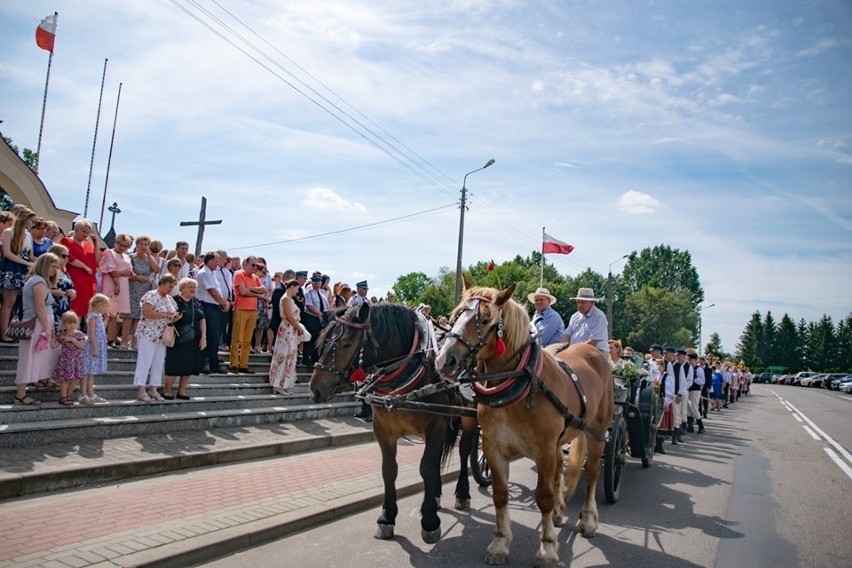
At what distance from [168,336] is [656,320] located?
7571cm

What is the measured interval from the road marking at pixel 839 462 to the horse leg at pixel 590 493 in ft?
20.6

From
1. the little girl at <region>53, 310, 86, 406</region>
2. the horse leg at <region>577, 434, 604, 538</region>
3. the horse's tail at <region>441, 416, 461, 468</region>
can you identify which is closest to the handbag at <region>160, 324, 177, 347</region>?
the little girl at <region>53, 310, 86, 406</region>

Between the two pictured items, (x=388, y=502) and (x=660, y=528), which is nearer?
(x=388, y=502)

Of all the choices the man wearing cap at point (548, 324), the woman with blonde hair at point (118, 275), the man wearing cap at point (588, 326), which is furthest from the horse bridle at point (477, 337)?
the woman with blonde hair at point (118, 275)

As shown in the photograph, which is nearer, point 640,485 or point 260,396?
point 640,485

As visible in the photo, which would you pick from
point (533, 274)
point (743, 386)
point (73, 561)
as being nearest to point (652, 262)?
point (533, 274)

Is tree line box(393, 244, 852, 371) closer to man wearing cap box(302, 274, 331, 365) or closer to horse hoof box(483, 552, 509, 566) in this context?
man wearing cap box(302, 274, 331, 365)

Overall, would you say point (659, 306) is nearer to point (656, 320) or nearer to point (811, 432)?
point (656, 320)

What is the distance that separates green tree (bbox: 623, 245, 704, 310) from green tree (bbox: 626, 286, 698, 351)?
1168 inches

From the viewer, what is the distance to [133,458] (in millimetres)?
6730

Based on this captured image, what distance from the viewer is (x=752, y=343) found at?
108 m

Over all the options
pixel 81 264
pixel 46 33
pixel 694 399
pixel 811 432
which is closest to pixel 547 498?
pixel 81 264

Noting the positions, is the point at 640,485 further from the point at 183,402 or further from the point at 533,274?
the point at 533,274

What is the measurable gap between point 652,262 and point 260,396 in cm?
10905
